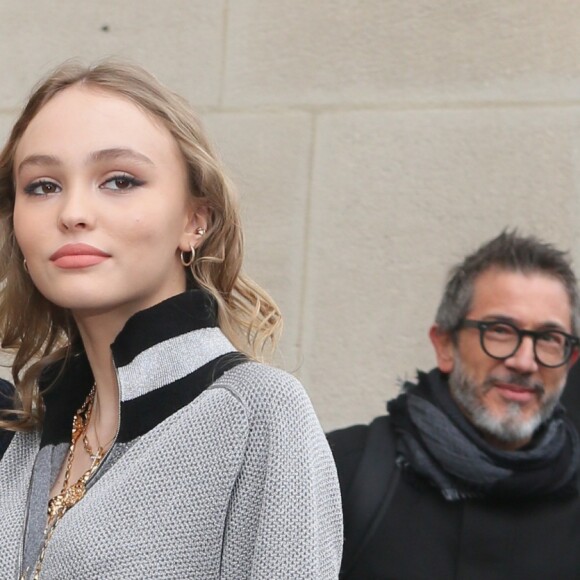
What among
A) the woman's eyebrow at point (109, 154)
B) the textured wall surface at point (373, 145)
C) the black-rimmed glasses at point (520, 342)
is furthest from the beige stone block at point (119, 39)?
the woman's eyebrow at point (109, 154)

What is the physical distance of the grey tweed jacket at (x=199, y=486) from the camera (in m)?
1.87

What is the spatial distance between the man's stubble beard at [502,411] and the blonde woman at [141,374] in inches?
58.0

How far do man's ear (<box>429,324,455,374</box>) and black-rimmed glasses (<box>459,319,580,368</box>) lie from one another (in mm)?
137

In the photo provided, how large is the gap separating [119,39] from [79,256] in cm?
315

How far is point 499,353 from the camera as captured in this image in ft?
12.3

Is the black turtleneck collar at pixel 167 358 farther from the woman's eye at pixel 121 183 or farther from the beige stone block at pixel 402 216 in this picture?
the beige stone block at pixel 402 216

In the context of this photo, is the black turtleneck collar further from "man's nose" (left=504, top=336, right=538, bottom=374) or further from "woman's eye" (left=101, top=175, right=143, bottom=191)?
"man's nose" (left=504, top=336, right=538, bottom=374)

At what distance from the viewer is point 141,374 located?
6.79 feet

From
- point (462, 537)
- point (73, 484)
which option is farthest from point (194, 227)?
point (462, 537)

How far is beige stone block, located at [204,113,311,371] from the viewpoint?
475 cm

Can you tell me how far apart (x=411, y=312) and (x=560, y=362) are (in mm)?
922

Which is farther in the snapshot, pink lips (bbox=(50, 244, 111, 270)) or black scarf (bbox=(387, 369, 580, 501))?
black scarf (bbox=(387, 369, 580, 501))

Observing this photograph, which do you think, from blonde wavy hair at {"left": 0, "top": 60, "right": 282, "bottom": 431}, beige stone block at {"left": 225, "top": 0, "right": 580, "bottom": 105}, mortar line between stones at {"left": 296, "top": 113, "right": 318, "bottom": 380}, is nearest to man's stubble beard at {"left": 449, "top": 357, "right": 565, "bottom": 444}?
mortar line between stones at {"left": 296, "top": 113, "right": 318, "bottom": 380}

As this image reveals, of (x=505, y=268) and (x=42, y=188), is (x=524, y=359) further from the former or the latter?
(x=42, y=188)
